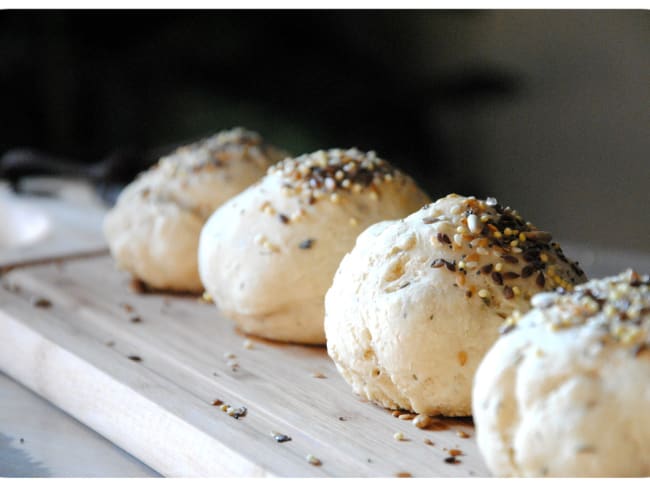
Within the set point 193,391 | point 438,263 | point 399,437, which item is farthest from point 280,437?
point 438,263

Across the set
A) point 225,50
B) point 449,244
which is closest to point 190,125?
point 225,50

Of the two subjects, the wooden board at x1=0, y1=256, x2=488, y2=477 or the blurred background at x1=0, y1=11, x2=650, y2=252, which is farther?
the blurred background at x1=0, y1=11, x2=650, y2=252

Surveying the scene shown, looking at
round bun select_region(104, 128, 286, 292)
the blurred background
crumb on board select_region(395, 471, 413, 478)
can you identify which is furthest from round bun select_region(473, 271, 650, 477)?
the blurred background

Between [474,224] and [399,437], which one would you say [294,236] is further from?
[399,437]

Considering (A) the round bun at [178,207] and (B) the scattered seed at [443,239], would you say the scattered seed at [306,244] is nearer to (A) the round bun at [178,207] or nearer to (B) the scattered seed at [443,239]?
(B) the scattered seed at [443,239]

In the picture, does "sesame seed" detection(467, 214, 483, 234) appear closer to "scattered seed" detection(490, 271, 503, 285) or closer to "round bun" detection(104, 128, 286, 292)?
"scattered seed" detection(490, 271, 503, 285)

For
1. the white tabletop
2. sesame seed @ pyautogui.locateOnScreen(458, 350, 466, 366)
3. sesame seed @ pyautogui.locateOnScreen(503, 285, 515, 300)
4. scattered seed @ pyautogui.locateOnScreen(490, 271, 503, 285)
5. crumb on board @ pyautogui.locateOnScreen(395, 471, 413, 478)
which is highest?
scattered seed @ pyautogui.locateOnScreen(490, 271, 503, 285)
